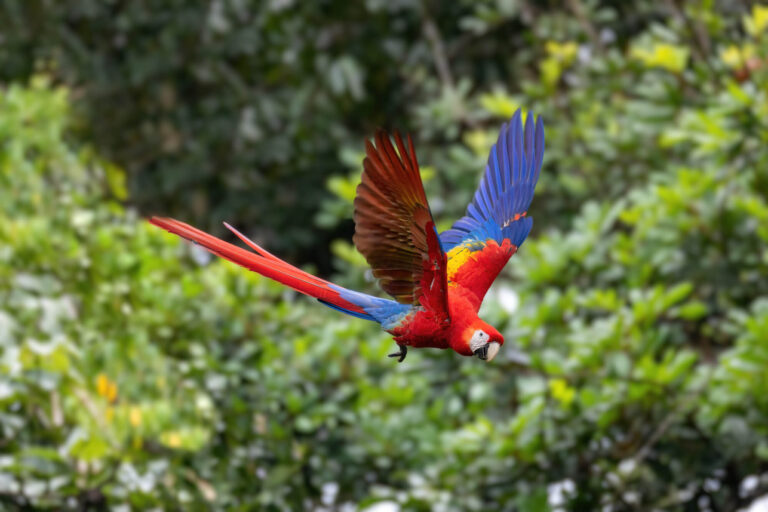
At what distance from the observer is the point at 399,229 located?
111 cm

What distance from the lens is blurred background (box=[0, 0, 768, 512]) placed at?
299 cm

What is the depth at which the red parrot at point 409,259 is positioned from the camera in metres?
1.07

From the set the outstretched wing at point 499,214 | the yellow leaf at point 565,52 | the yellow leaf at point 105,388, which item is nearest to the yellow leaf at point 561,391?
the yellow leaf at point 105,388

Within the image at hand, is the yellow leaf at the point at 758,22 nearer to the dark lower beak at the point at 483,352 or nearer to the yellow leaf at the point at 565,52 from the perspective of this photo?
the yellow leaf at the point at 565,52

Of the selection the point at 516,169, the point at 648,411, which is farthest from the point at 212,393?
the point at 516,169

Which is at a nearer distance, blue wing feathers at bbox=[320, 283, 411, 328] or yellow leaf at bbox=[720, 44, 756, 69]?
blue wing feathers at bbox=[320, 283, 411, 328]

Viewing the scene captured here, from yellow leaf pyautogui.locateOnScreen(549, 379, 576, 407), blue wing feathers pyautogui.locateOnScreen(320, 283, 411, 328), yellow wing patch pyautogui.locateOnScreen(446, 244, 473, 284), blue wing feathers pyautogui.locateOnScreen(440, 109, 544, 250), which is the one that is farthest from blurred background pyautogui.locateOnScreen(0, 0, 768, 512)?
blue wing feathers pyautogui.locateOnScreen(320, 283, 411, 328)

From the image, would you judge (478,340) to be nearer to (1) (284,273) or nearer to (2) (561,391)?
(1) (284,273)

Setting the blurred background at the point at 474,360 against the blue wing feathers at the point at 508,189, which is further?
the blurred background at the point at 474,360

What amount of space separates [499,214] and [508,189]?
0.05 metres

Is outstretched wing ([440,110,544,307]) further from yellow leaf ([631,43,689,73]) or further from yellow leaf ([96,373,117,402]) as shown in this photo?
yellow leaf ([631,43,689,73])

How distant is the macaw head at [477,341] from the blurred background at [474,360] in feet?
4.76

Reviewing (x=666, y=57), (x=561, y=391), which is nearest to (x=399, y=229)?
(x=561, y=391)

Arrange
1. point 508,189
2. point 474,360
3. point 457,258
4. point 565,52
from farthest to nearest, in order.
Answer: point 565,52, point 474,360, point 508,189, point 457,258
